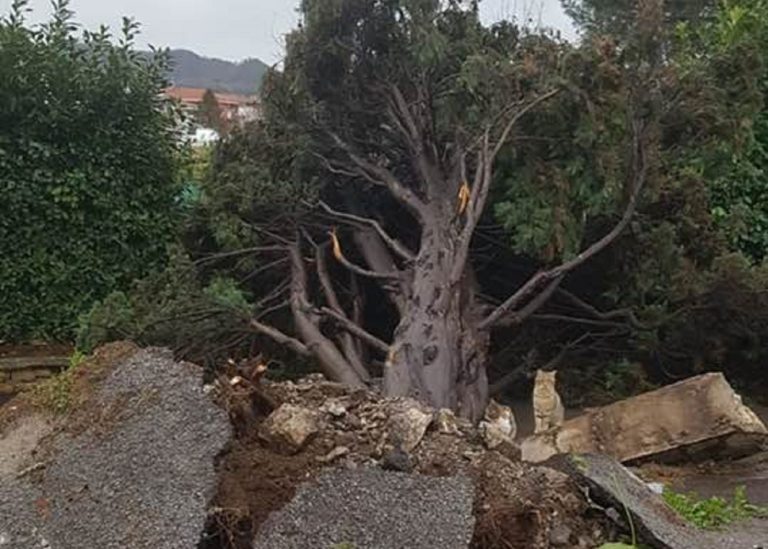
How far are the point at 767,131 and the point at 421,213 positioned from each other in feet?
14.6

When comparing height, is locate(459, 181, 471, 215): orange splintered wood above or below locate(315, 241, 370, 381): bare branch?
above

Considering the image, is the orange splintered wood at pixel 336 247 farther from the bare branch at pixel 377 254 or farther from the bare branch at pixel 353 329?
the bare branch at pixel 353 329

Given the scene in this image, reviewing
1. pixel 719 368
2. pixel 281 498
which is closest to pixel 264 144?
pixel 719 368

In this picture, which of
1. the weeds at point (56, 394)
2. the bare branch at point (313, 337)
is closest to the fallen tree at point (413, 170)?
the bare branch at point (313, 337)

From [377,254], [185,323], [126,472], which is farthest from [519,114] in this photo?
[126,472]

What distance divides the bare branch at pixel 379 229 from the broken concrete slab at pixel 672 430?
1493 millimetres

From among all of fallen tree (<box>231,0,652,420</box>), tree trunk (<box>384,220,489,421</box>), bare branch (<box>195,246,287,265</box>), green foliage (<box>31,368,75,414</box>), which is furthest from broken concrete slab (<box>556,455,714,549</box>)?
bare branch (<box>195,246,287,265</box>)

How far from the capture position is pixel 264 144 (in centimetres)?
752

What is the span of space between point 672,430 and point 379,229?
7.55ft

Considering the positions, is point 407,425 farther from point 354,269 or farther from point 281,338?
point 354,269

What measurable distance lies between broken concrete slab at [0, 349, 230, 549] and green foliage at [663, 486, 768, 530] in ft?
6.69

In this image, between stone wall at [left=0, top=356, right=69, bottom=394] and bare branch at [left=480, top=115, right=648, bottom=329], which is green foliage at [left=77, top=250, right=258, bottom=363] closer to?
stone wall at [left=0, top=356, right=69, bottom=394]

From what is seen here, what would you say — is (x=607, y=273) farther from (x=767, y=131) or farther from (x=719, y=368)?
(x=767, y=131)

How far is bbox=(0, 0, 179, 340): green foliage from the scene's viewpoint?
26.1 feet
